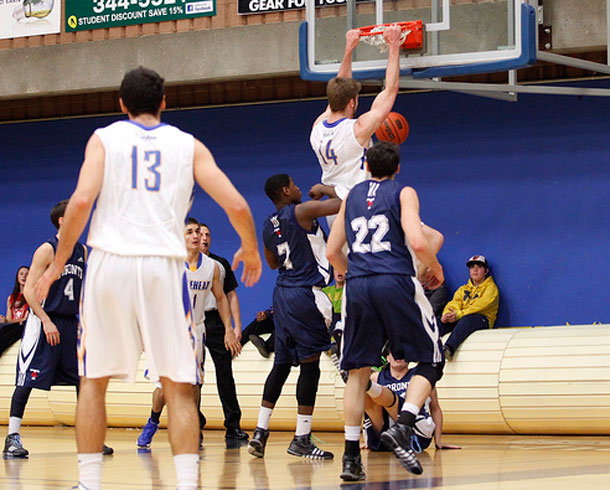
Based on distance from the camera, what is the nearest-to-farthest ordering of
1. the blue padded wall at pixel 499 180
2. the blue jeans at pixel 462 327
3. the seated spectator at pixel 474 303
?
1. the blue jeans at pixel 462 327
2. the seated spectator at pixel 474 303
3. the blue padded wall at pixel 499 180

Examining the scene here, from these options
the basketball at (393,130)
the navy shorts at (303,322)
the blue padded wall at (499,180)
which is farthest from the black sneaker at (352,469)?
the blue padded wall at (499,180)

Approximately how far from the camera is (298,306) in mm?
7613

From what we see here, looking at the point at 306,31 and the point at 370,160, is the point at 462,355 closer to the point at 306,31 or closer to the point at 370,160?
the point at 306,31

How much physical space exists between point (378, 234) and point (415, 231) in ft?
0.93

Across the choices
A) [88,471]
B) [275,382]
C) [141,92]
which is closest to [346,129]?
[275,382]

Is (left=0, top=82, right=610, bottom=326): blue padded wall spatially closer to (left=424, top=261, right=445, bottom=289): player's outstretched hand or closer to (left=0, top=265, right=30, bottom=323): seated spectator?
(left=0, top=265, right=30, bottom=323): seated spectator

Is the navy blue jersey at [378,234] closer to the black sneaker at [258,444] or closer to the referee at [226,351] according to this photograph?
the black sneaker at [258,444]

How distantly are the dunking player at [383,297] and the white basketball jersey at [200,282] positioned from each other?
2.92 meters

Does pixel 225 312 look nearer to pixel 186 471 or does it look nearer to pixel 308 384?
pixel 308 384

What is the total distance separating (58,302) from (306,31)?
3.22 m

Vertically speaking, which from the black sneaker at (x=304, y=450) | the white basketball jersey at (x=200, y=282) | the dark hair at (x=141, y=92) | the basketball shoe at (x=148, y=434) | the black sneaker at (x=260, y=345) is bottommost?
the basketball shoe at (x=148, y=434)

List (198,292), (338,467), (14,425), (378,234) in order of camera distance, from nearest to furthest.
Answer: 1. (378,234)
2. (338,467)
3. (14,425)
4. (198,292)

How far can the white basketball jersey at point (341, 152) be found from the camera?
7113 millimetres

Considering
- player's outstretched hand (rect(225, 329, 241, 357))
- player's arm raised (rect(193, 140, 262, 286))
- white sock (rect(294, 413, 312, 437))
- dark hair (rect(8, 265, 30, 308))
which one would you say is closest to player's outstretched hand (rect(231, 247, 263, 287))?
player's arm raised (rect(193, 140, 262, 286))
